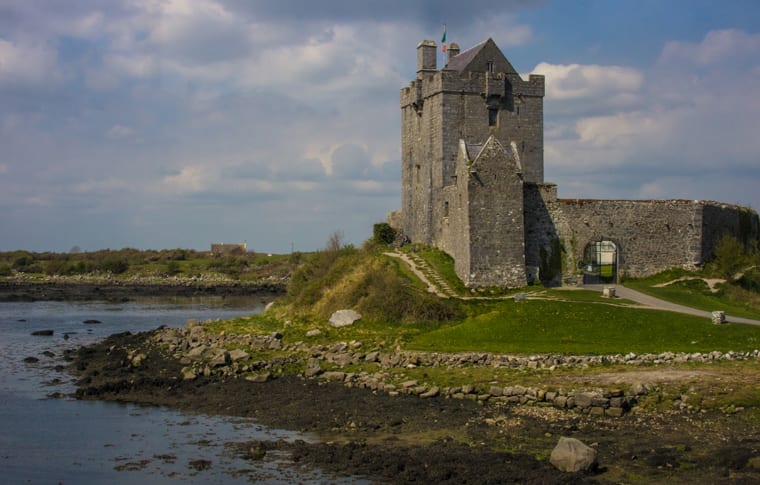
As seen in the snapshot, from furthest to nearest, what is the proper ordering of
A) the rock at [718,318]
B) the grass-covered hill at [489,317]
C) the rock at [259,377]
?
1. the rock at [718,318]
2. the grass-covered hill at [489,317]
3. the rock at [259,377]

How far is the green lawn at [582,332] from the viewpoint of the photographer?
83.7 ft

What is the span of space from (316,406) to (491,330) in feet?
27.2

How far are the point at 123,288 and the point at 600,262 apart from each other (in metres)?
57.1

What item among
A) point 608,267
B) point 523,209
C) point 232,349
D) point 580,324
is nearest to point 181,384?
point 232,349

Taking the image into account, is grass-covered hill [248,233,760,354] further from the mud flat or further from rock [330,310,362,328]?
the mud flat

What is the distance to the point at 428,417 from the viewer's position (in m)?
20.0

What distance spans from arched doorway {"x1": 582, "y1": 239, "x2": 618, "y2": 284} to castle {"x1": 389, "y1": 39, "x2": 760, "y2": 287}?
55 mm

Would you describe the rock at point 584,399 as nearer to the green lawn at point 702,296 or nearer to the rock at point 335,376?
the rock at point 335,376

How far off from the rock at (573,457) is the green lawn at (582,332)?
372 inches

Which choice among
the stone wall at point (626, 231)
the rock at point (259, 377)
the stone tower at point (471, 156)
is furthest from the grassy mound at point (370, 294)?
the rock at point (259, 377)

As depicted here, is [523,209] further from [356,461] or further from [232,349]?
[356,461]

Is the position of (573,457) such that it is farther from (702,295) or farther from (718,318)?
(702,295)

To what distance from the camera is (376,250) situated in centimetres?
4378

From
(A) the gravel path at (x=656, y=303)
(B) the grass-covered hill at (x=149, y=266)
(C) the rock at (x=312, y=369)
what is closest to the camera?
(C) the rock at (x=312, y=369)
